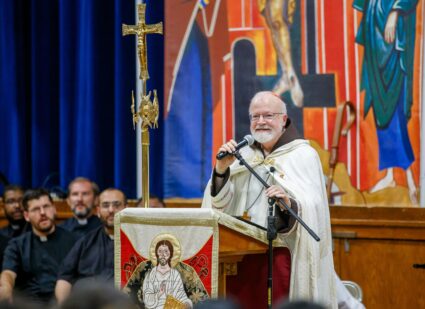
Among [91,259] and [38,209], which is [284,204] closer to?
[91,259]

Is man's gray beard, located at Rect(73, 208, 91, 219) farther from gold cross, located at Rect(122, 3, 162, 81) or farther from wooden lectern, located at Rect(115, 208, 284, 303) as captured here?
wooden lectern, located at Rect(115, 208, 284, 303)

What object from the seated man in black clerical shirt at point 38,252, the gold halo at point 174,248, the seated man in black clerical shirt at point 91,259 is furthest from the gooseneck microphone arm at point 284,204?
the seated man in black clerical shirt at point 38,252

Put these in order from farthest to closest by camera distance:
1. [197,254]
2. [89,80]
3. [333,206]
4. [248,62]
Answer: [89,80] → [248,62] → [333,206] → [197,254]

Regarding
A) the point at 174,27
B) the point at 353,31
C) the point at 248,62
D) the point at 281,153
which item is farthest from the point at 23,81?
the point at 281,153

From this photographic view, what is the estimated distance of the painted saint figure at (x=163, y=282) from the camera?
5184 mm

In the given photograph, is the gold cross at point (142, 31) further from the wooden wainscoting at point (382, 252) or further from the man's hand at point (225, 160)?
the wooden wainscoting at point (382, 252)

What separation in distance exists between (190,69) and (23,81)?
2.28 m

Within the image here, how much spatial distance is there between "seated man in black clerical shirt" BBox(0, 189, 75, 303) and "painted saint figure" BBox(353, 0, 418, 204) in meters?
2.76

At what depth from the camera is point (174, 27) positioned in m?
8.98

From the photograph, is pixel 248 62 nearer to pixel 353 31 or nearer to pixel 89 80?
pixel 353 31

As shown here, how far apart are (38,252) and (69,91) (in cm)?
265

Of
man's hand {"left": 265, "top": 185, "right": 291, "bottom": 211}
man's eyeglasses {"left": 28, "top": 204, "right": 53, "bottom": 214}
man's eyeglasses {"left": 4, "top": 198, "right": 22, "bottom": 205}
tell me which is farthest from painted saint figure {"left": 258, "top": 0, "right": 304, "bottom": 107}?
man's hand {"left": 265, "top": 185, "right": 291, "bottom": 211}

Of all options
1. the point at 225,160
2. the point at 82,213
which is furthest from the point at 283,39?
the point at 225,160

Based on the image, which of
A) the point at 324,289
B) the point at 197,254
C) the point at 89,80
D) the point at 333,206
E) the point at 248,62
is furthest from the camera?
the point at 89,80
